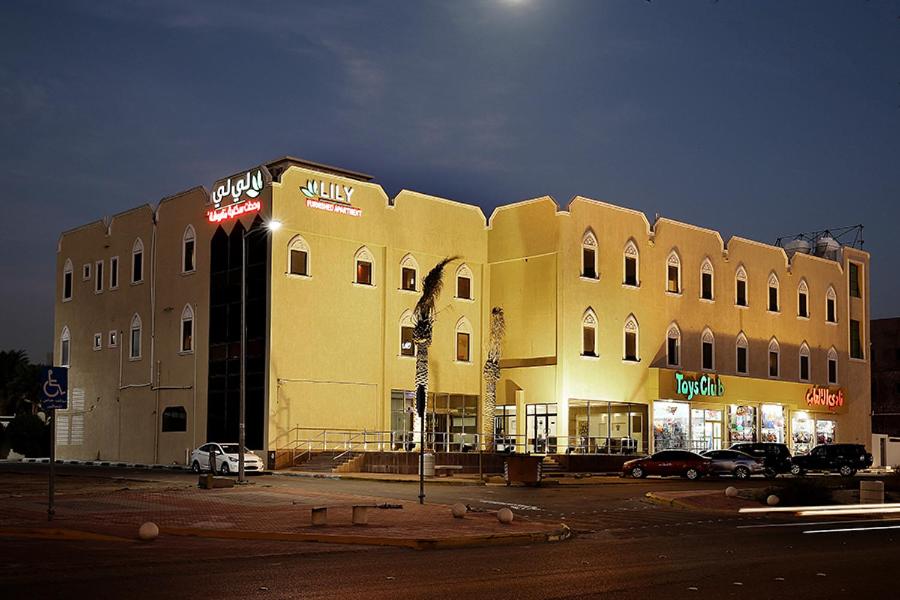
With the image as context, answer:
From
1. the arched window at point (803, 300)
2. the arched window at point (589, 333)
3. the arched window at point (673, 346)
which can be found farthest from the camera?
the arched window at point (803, 300)

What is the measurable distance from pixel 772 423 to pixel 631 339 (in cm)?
1284

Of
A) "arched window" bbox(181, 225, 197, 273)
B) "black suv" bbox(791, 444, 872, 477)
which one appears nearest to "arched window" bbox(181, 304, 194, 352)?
"arched window" bbox(181, 225, 197, 273)

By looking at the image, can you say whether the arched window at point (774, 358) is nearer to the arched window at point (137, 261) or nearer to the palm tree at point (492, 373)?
the palm tree at point (492, 373)

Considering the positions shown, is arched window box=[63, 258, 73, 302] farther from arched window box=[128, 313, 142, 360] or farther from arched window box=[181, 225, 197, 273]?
arched window box=[181, 225, 197, 273]

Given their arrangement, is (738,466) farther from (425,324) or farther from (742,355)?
(742,355)

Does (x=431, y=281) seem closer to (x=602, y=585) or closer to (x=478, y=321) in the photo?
(x=478, y=321)

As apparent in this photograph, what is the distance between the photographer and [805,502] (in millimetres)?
30391

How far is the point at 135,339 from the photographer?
5569 centimetres

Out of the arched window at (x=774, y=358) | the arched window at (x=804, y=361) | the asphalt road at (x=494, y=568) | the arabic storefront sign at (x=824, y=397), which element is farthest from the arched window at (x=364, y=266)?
the asphalt road at (x=494, y=568)

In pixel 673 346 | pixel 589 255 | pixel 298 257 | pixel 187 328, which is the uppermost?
pixel 589 255

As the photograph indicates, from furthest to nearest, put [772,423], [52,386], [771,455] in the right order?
[772,423] → [771,455] → [52,386]

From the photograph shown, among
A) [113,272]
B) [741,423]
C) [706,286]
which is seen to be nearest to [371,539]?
[113,272]

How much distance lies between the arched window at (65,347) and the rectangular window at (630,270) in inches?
1188

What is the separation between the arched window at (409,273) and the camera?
53.7 meters
